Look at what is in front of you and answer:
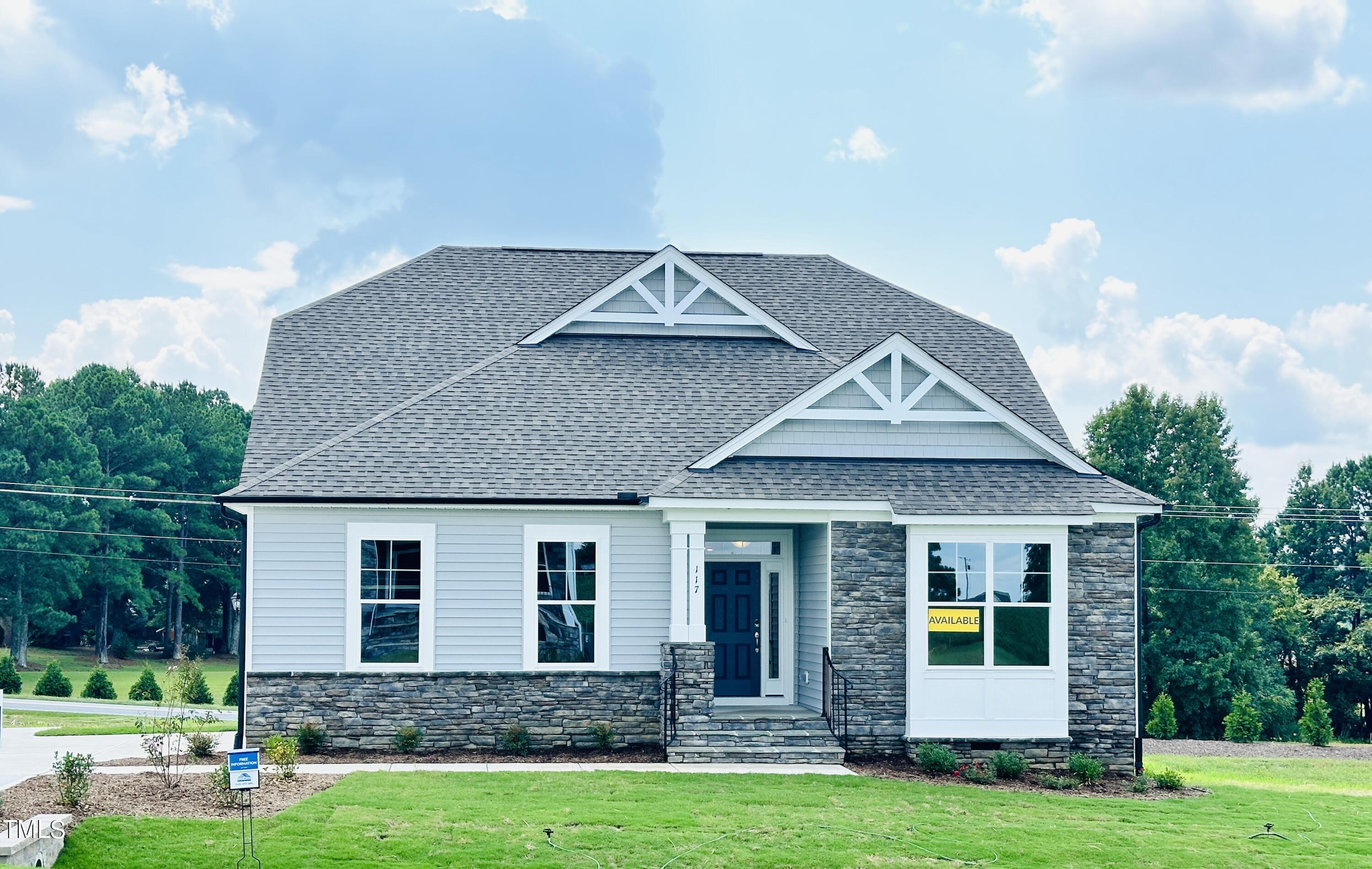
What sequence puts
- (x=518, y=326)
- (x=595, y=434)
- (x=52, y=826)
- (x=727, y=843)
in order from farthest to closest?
(x=518, y=326) → (x=595, y=434) → (x=727, y=843) → (x=52, y=826)

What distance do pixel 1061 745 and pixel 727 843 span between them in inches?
288

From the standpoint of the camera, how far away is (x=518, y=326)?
2212cm

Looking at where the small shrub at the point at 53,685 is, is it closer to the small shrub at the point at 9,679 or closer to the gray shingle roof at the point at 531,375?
the small shrub at the point at 9,679

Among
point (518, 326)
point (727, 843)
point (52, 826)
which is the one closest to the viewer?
point (52, 826)

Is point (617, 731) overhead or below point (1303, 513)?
below

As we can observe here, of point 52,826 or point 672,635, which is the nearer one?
point 52,826

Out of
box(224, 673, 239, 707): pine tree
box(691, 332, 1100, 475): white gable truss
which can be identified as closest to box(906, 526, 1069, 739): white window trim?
box(691, 332, 1100, 475): white gable truss

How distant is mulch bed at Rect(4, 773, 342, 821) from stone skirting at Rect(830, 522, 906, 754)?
22.8ft

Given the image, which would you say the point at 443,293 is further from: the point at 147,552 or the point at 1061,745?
the point at 147,552

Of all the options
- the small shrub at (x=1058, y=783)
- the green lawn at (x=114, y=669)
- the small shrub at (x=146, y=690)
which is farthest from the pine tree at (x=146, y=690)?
the small shrub at (x=1058, y=783)

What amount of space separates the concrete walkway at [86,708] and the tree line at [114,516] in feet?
71.2

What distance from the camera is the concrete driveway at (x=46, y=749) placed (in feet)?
49.5

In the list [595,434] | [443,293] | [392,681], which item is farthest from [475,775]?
[443,293]

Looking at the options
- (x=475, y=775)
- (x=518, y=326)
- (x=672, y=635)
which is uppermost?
(x=518, y=326)
